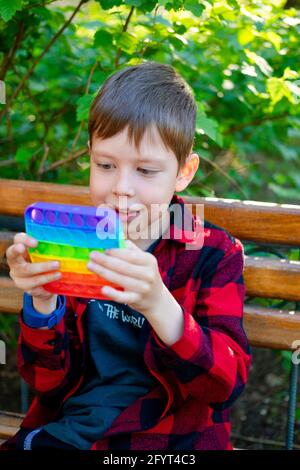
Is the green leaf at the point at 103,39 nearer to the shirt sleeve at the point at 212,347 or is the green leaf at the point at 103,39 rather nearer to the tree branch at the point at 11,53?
the tree branch at the point at 11,53

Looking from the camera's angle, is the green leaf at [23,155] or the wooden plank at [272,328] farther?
the green leaf at [23,155]

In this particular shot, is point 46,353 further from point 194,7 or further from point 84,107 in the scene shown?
point 194,7

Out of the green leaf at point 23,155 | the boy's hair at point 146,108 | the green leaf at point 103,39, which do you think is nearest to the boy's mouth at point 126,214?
the boy's hair at point 146,108

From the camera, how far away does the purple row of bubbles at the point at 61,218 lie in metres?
1.47

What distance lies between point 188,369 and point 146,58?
121cm

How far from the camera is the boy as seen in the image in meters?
1.73

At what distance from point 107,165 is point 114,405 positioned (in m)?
0.59

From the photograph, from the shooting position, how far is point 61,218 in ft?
4.89

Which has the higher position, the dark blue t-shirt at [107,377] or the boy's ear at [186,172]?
the boy's ear at [186,172]

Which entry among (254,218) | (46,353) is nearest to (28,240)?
(46,353)

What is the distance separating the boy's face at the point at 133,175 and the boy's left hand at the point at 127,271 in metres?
0.28

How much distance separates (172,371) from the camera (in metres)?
1.76

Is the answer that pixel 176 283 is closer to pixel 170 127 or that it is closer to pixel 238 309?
pixel 238 309

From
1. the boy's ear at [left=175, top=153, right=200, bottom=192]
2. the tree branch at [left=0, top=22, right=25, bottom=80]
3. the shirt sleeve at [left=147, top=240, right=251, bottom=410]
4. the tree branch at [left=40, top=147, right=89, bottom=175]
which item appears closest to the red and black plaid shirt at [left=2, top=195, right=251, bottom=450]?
the shirt sleeve at [left=147, top=240, right=251, bottom=410]
